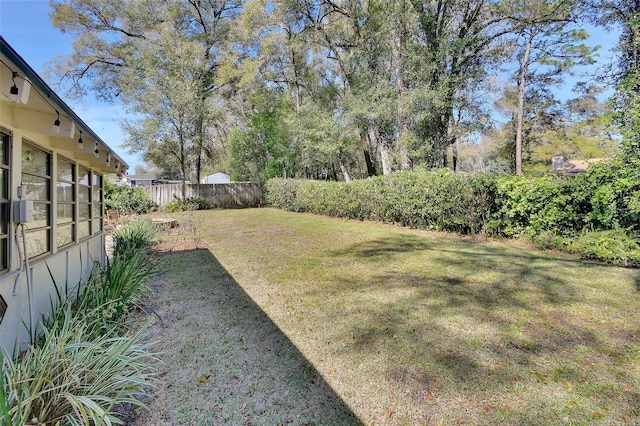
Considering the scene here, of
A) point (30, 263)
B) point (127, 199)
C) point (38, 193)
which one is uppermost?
point (127, 199)

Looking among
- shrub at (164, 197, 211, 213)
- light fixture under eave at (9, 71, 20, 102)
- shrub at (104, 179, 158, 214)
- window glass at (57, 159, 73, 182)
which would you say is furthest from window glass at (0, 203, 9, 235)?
shrub at (164, 197, 211, 213)

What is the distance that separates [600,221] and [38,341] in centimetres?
762

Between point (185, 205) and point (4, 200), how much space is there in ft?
46.2

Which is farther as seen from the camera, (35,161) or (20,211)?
(35,161)

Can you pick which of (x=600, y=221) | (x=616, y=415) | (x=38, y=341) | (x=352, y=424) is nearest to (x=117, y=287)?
(x=38, y=341)

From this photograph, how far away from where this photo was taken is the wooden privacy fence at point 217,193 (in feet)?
54.1

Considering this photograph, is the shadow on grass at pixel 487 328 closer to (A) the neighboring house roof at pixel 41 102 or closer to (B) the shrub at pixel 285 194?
(A) the neighboring house roof at pixel 41 102

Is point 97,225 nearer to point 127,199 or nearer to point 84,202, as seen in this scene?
point 84,202

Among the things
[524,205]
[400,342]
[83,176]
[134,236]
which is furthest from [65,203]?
[524,205]

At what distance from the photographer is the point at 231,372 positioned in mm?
2381

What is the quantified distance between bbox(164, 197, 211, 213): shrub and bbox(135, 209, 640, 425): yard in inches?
436

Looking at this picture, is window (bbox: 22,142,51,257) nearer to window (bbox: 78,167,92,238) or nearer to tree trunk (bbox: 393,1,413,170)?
window (bbox: 78,167,92,238)

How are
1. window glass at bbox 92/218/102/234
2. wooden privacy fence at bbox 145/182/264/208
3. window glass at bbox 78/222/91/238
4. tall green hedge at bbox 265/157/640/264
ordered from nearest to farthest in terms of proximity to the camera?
window glass at bbox 78/222/91/238 → tall green hedge at bbox 265/157/640/264 → window glass at bbox 92/218/102/234 → wooden privacy fence at bbox 145/182/264/208

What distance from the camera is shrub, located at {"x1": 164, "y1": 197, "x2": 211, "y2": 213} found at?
15.2 meters
